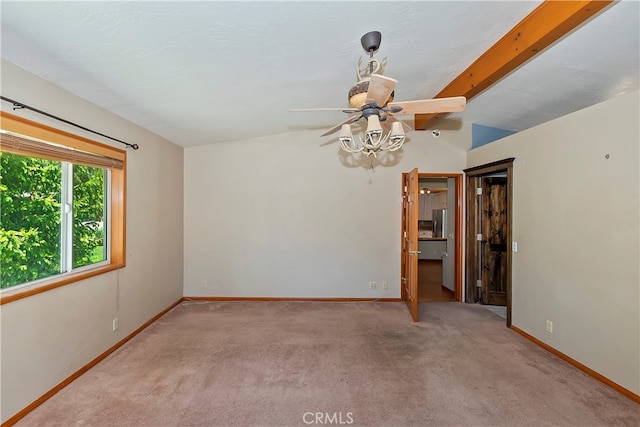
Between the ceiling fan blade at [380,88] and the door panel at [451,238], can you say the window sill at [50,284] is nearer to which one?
the ceiling fan blade at [380,88]

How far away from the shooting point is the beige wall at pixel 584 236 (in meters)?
2.16

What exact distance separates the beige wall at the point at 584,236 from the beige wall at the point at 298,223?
166cm

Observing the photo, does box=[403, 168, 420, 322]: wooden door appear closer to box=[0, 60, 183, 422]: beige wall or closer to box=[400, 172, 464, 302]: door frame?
box=[400, 172, 464, 302]: door frame

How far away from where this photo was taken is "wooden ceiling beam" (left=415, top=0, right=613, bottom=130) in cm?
171

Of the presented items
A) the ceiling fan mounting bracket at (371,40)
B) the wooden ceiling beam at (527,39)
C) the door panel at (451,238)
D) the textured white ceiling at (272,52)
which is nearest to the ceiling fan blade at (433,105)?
the ceiling fan mounting bracket at (371,40)

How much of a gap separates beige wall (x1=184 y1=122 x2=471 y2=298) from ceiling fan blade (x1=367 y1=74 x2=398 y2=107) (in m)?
2.60

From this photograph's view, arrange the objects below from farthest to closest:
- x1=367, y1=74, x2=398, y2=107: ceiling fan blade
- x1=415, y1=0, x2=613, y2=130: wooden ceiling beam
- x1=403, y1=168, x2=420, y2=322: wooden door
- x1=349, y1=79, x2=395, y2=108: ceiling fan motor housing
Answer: x1=403, y1=168, x2=420, y2=322: wooden door < x1=349, y1=79, x2=395, y2=108: ceiling fan motor housing < x1=415, y1=0, x2=613, y2=130: wooden ceiling beam < x1=367, y1=74, x2=398, y2=107: ceiling fan blade

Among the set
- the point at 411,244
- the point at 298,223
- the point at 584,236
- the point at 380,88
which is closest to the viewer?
the point at 380,88

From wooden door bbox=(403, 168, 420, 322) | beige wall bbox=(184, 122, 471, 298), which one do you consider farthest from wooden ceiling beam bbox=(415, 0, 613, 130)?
beige wall bbox=(184, 122, 471, 298)

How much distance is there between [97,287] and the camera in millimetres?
2604

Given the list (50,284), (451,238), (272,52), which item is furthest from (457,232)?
(50,284)

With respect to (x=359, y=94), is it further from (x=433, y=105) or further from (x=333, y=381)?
(x=333, y=381)

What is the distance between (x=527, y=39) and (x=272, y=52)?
1.88 metres

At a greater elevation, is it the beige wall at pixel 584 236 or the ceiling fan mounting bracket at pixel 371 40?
the ceiling fan mounting bracket at pixel 371 40
